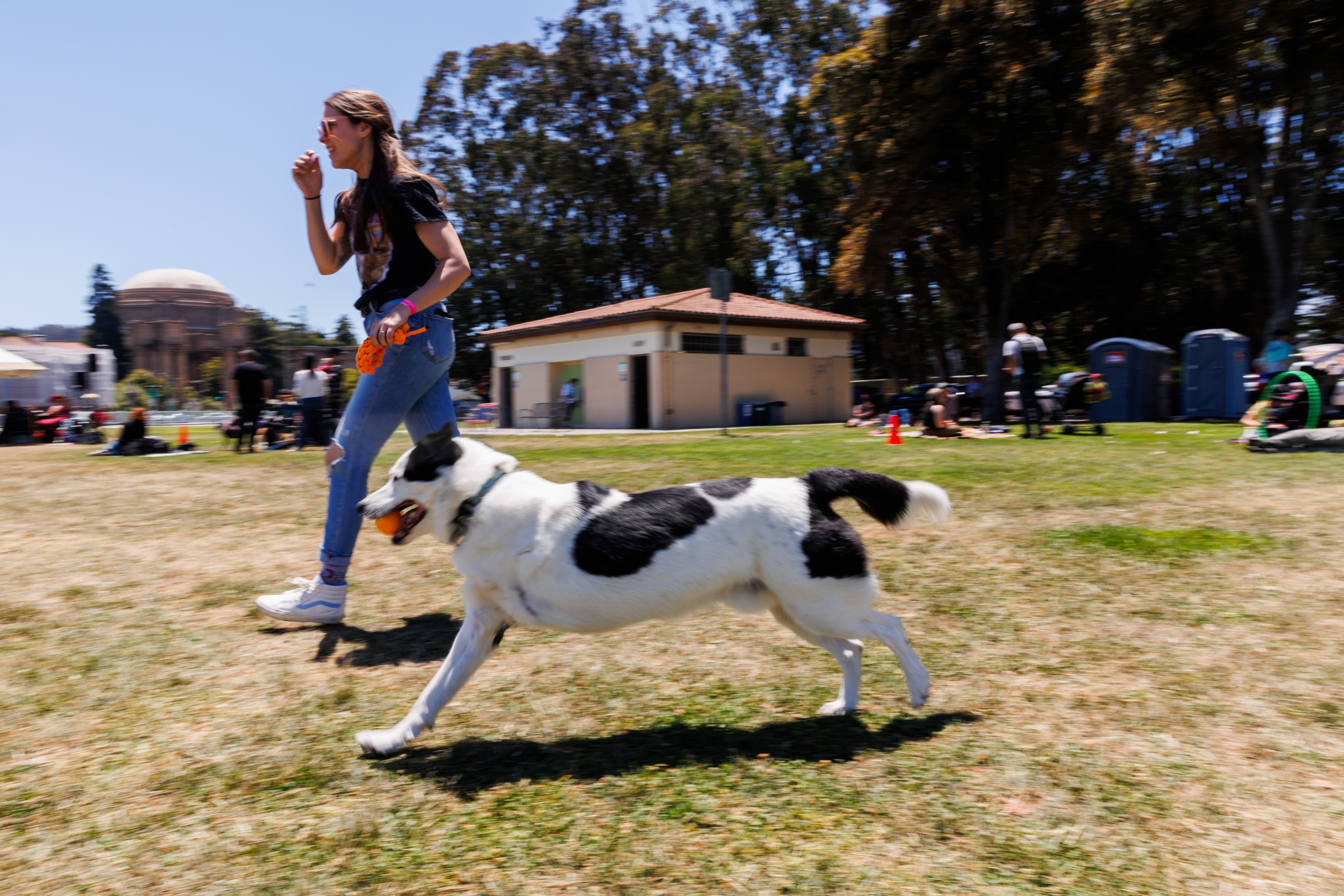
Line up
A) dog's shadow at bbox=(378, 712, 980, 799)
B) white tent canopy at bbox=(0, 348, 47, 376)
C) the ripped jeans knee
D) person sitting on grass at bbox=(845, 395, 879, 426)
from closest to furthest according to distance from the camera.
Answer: dog's shadow at bbox=(378, 712, 980, 799), the ripped jeans knee, person sitting on grass at bbox=(845, 395, 879, 426), white tent canopy at bbox=(0, 348, 47, 376)

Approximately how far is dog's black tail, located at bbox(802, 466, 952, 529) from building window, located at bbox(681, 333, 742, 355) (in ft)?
83.5

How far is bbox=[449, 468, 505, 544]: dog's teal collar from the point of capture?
256cm

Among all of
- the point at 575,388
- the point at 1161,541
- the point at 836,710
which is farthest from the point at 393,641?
the point at 575,388

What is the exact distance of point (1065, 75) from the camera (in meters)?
21.1

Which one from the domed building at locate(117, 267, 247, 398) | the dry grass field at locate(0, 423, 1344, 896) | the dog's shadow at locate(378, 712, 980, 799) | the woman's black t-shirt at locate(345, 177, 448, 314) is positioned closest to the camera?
the dry grass field at locate(0, 423, 1344, 896)

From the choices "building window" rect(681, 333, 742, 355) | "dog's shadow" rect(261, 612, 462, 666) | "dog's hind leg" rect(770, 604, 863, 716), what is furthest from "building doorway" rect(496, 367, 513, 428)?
"dog's hind leg" rect(770, 604, 863, 716)

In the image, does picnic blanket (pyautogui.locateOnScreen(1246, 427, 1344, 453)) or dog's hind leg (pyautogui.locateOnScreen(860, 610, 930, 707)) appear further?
picnic blanket (pyautogui.locateOnScreen(1246, 427, 1344, 453))

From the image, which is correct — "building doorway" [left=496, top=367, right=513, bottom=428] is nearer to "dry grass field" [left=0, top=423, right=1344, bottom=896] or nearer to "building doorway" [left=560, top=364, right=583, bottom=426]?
"building doorway" [left=560, top=364, right=583, bottom=426]

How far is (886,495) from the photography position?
9.08 feet

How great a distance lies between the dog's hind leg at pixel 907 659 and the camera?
107 inches

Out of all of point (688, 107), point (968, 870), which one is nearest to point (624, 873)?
point (968, 870)

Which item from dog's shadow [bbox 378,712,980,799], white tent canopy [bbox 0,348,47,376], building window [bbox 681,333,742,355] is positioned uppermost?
building window [bbox 681,333,742,355]

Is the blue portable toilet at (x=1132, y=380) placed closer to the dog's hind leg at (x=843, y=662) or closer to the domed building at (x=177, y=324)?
the dog's hind leg at (x=843, y=662)

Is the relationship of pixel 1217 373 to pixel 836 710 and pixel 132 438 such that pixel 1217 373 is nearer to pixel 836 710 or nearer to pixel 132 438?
pixel 836 710
